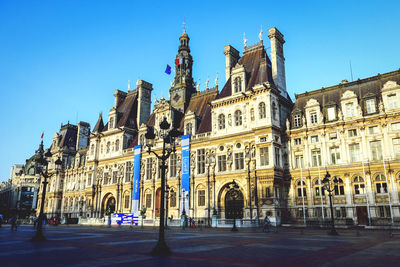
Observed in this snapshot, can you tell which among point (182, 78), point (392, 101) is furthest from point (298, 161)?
point (182, 78)

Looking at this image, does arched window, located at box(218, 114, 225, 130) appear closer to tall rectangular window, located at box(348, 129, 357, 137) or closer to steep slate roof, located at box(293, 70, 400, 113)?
steep slate roof, located at box(293, 70, 400, 113)

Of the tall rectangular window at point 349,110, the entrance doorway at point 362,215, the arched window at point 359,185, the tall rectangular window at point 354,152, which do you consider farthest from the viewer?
the tall rectangular window at point 349,110

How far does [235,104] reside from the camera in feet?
145

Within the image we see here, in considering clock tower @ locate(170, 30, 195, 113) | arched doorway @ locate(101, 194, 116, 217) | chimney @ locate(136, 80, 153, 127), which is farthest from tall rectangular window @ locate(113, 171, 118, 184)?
clock tower @ locate(170, 30, 195, 113)

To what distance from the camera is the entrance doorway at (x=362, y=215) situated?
34.7 metres

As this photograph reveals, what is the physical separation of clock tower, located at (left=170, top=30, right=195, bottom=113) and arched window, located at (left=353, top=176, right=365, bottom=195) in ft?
105

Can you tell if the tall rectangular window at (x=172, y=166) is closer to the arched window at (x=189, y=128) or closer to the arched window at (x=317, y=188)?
the arched window at (x=189, y=128)

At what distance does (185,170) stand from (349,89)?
25.3 m

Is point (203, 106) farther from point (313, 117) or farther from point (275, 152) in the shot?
point (313, 117)

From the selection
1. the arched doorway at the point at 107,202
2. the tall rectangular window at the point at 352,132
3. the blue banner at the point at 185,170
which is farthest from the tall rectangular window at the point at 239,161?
the arched doorway at the point at 107,202

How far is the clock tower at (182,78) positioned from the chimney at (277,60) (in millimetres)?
18958

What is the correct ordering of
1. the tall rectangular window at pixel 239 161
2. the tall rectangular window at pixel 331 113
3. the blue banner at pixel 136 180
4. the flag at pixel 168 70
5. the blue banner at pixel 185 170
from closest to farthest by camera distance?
the tall rectangular window at pixel 331 113 < the tall rectangular window at pixel 239 161 < the blue banner at pixel 185 170 < the blue banner at pixel 136 180 < the flag at pixel 168 70

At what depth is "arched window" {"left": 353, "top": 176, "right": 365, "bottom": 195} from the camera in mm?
35469

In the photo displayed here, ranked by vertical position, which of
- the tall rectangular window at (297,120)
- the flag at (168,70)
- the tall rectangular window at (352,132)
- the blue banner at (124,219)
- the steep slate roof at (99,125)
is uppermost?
the flag at (168,70)
